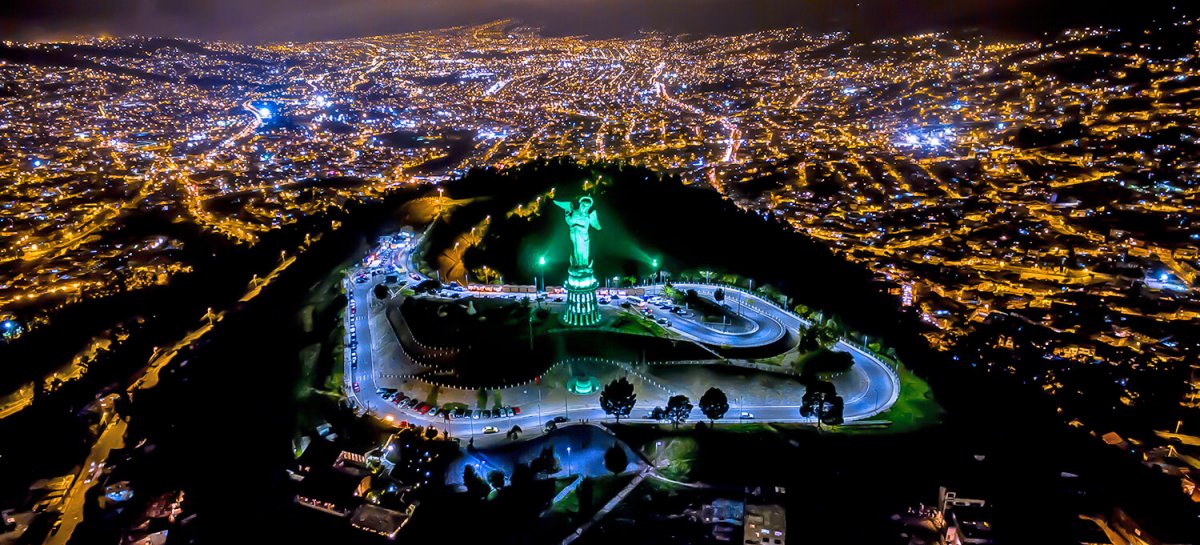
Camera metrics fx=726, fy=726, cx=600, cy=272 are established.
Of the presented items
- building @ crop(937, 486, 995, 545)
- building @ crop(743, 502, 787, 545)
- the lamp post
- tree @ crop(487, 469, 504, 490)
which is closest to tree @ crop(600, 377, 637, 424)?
tree @ crop(487, 469, 504, 490)

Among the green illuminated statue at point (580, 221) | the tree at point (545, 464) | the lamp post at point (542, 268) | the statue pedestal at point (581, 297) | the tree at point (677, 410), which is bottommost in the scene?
the tree at point (545, 464)

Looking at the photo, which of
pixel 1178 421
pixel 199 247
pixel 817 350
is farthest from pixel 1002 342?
pixel 199 247

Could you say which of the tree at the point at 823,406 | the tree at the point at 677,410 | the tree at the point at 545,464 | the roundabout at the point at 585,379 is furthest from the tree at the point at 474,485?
the tree at the point at 823,406

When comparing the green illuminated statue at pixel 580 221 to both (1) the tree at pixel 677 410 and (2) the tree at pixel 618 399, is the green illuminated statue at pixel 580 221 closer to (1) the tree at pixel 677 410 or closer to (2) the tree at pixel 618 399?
(2) the tree at pixel 618 399

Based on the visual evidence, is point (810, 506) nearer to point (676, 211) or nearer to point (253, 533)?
point (253, 533)

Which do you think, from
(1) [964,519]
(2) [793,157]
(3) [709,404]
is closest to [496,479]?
(3) [709,404]

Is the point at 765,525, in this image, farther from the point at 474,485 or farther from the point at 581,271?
the point at 581,271
